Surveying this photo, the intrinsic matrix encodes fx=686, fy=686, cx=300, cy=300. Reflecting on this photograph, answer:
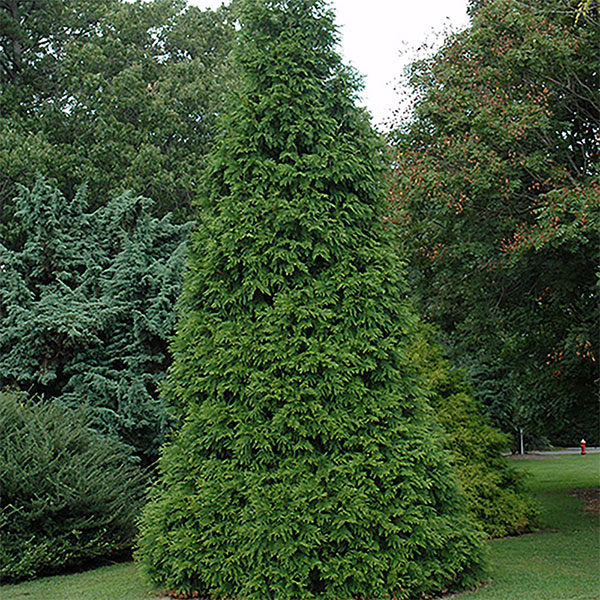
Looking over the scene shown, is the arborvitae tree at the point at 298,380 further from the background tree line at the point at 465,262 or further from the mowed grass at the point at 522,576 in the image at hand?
the background tree line at the point at 465,262

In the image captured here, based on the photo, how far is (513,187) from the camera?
952 cm

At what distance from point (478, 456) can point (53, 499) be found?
5.57m

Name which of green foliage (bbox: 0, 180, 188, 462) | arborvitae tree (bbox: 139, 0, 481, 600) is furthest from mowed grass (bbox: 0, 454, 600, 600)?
green foliage (bbox: 0, 180, 188, 462)

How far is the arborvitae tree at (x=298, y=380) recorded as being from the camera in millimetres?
5738

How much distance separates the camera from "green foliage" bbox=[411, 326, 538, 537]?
930cm

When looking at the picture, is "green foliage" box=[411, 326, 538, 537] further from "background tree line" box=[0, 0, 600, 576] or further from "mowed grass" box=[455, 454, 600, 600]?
"mowed grass" box=[455, 454, 600, 600]

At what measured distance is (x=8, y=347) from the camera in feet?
36.4

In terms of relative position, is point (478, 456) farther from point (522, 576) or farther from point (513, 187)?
point (513, 187)

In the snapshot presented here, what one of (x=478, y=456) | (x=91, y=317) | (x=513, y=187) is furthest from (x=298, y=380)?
(x=91, y=317)

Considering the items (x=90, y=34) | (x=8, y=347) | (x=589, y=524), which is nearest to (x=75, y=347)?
(x=8, y=347)

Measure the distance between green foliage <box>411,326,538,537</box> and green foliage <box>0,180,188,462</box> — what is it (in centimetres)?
421

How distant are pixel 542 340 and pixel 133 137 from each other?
12687 millimetres

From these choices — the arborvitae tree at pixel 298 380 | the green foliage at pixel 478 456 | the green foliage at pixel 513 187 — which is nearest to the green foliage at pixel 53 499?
the arborvitae tree at pixel 298 380

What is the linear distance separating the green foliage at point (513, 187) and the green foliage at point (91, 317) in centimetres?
444
